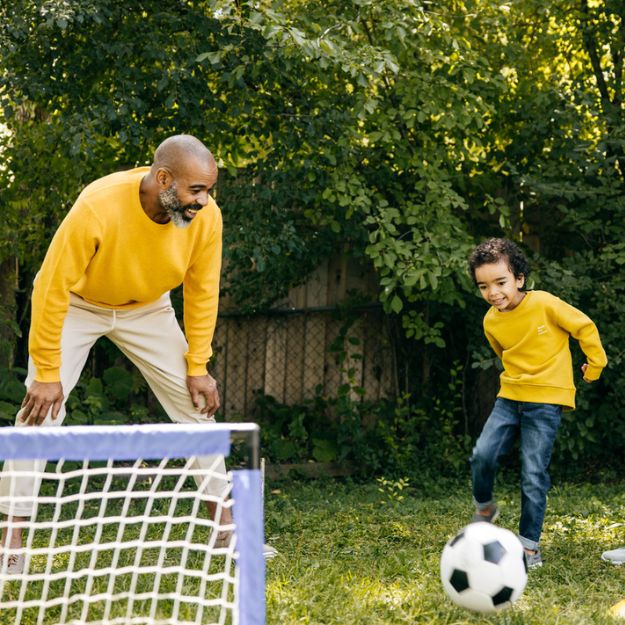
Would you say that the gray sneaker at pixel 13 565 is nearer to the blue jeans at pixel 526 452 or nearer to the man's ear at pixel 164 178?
the man's ear at pixel 164 178

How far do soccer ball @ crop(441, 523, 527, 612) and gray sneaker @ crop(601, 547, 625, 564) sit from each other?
121cm

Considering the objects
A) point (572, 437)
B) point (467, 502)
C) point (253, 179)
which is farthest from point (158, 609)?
point (572, 437)

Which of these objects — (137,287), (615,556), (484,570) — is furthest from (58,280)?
(615,556)

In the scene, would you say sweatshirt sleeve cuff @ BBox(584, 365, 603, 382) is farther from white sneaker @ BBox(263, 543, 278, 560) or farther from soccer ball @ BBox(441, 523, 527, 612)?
white sneaker @ BBox(263, 543, 278, 560)

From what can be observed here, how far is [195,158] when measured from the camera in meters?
3.54

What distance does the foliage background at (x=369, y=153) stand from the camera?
572cm

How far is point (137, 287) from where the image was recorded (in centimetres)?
381

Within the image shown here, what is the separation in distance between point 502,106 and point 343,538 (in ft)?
12.0

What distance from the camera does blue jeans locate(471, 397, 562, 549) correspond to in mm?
4141

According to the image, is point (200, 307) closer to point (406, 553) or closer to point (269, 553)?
point (269, 553)

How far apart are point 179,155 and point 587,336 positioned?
6.70ft

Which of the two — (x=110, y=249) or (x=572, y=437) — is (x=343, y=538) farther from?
(x=572, y=437)

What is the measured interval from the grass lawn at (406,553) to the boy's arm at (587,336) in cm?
90

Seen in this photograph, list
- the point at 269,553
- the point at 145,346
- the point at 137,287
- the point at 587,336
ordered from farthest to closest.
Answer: the point at 587,336 < the point at 269,553 < the point at 145,346 < the point at 137,287
